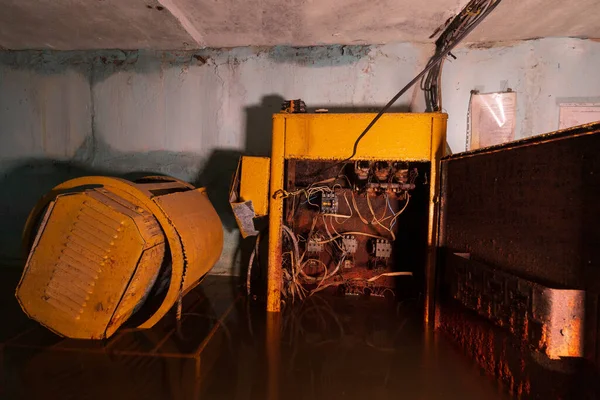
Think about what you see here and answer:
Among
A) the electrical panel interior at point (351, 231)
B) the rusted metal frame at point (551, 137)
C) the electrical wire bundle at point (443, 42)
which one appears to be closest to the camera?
the rusted metal frame at point (551, 137)

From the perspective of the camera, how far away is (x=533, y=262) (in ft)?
2.91

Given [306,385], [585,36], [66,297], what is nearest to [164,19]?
[66,297]

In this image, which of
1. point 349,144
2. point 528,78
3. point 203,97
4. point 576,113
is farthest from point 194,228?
point 576,113

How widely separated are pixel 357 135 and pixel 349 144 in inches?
2.3

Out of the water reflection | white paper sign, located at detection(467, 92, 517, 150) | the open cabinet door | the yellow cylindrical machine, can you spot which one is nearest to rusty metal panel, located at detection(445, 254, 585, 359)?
the open cabinet door

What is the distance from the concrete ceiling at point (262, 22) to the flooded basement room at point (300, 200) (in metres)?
0.02

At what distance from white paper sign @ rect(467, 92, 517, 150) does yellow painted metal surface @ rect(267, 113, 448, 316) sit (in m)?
0.66

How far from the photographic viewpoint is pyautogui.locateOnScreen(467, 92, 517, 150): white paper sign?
188cm

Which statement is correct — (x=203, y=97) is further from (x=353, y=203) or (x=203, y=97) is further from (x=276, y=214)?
(x=353, y=203)

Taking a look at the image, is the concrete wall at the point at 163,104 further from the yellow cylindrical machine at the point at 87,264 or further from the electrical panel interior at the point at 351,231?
the yellow cylindrical machine at the point at 87,264

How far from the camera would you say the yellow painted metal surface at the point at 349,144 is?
56.3 inches

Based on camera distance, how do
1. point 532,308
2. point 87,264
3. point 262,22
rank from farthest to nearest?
point 262,22, point 87,264, point 532,308

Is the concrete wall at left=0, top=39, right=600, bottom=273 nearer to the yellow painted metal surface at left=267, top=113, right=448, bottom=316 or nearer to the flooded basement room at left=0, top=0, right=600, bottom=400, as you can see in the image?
the flooded basement room at left=0, top=0, right=600, bottom=400

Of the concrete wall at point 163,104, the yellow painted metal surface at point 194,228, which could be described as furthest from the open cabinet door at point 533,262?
the yellow painted metal surface at point 194,228
